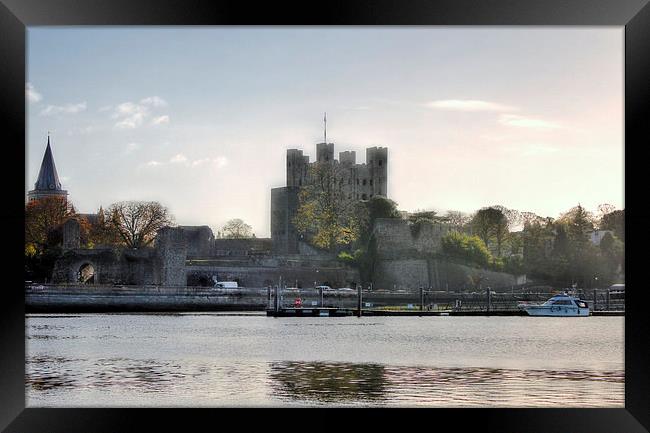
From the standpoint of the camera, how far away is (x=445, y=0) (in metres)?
5.21

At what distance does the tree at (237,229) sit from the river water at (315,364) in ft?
78.1

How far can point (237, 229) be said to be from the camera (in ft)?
175

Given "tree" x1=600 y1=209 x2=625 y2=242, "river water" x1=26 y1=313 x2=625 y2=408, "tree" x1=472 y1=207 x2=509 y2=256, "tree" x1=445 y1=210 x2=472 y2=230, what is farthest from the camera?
"tree" x1=445 y1=210 x2=472 y2=230

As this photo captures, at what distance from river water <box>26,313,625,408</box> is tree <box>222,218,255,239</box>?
2382 cm

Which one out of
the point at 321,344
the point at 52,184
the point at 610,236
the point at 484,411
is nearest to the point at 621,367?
the point at 321,344

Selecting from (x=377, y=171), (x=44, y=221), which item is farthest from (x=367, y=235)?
(x=44, y=221)

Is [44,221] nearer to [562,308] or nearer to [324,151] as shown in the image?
[562,308]

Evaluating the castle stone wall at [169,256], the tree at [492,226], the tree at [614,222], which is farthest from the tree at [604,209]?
the castle stone wall at [169,256]

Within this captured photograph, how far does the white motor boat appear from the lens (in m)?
34.7

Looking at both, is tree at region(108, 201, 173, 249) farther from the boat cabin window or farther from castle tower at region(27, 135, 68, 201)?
the boat cabin window

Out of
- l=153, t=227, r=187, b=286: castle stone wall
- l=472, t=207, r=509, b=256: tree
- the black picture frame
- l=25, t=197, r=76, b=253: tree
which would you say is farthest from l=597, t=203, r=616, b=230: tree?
the black picture frame

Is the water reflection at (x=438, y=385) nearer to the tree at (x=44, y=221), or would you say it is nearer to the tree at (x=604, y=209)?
the tree at (x=44, y=221)

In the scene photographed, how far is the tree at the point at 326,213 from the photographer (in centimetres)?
4134

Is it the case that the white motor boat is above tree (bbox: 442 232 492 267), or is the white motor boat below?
below
